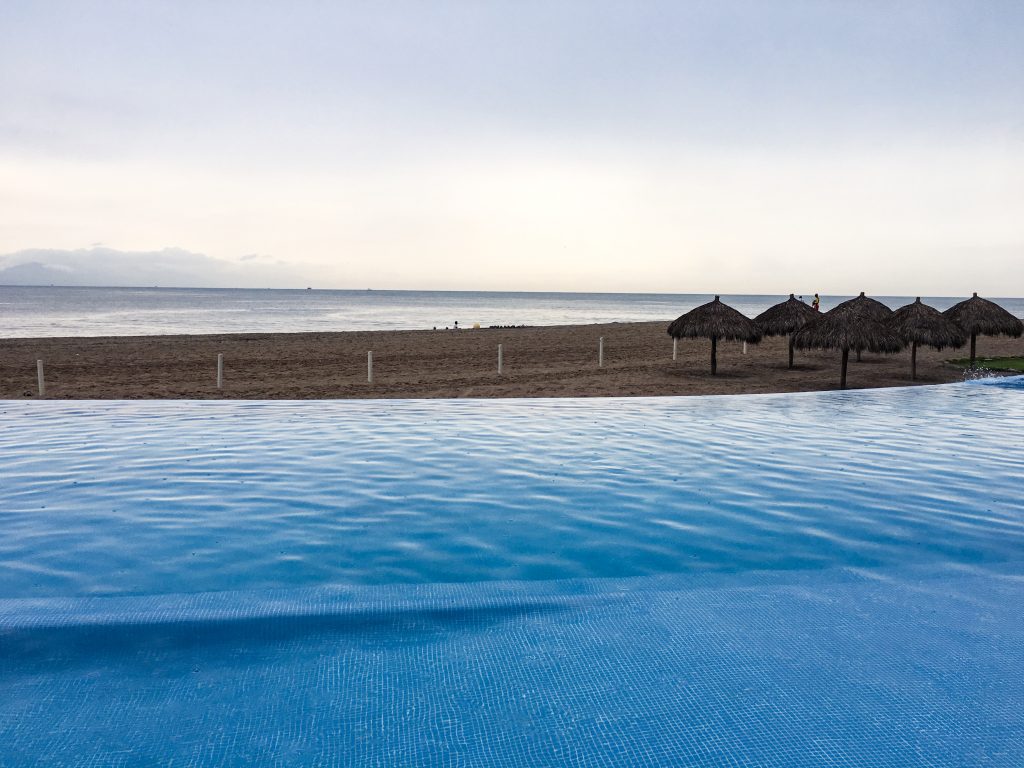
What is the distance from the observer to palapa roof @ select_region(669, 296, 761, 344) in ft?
65.2

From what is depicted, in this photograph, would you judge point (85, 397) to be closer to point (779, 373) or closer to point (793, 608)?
point (793, 608)

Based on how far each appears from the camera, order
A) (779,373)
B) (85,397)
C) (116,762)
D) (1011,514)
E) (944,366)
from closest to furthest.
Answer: (116,762), (1011,514), (85,397), (779,373), (944,366)

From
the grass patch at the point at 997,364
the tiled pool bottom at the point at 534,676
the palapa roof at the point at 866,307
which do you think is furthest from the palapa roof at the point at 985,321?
the tiled pool bottom at the point at 534,676

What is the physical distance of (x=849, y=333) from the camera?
17844 mm

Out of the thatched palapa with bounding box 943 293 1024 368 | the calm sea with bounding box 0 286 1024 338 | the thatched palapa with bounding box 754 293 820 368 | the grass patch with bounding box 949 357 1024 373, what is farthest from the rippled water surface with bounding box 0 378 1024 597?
the calm sea with bounding box 0 286 1024 338

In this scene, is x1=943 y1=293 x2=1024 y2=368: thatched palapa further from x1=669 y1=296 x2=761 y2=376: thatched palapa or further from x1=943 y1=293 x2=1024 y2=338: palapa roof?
x1=669 y1=296 x2=761 y2=376: thatched palapa

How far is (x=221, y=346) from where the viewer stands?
94.9 ft

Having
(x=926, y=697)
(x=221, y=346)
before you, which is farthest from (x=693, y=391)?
(x=221, y=346)

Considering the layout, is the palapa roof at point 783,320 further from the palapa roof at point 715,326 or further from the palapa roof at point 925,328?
the palapa roof at point 925,328

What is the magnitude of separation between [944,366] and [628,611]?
20942 mm

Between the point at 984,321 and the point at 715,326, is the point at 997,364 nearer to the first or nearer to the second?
the point at 984,321

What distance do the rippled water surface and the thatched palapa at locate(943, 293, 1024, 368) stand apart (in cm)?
1255

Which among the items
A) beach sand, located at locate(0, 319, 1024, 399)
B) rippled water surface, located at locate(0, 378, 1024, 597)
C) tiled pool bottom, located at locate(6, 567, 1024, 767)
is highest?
beach sand, located at locate(0, 319, 1024, 399)

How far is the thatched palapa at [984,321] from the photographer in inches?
906
